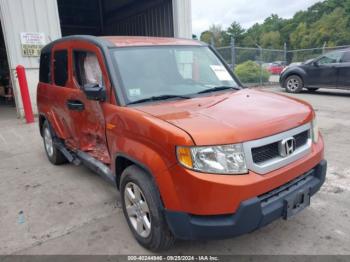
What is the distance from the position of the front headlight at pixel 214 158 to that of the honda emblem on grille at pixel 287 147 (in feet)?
1.40

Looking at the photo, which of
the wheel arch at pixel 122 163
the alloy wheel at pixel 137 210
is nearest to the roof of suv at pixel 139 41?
the wheel arch at pixel 122 163

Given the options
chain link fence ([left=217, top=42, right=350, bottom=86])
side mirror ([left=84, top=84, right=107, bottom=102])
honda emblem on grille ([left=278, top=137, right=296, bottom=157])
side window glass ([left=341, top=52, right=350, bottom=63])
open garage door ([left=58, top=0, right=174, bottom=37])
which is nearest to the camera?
honda emblem on grille ([left=278, top=137, right=296, bottom=157])

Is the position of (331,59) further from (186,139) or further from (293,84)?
(186,139)

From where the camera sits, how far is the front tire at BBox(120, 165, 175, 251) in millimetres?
2447

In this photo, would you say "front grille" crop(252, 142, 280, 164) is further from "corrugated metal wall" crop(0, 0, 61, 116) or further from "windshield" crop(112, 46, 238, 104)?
"corrugated metal wall" crop(0, 0, 61, 116)

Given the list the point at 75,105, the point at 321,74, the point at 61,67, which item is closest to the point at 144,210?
the point at 75,105

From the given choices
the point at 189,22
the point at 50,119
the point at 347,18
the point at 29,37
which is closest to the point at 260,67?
the point at 189,22

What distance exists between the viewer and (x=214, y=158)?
2.18m

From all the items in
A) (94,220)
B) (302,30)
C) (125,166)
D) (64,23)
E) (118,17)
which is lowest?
(94,220)

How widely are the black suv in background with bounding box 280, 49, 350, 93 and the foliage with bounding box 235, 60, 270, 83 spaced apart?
Answer: 2622mm

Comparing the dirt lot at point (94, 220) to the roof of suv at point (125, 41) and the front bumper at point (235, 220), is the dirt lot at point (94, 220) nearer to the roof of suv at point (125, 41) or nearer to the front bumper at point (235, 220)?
the front bumper at point (235, 220)

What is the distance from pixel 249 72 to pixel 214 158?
13.8m

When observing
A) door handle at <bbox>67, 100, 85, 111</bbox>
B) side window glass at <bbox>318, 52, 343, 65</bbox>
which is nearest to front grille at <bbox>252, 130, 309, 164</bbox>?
door handle at <bbox>67, 100, 85, 111</bbox>

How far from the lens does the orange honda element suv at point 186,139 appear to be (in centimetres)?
217
